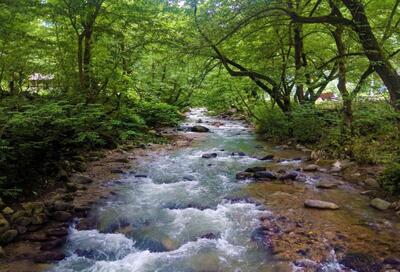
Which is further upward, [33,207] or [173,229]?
[33,207]

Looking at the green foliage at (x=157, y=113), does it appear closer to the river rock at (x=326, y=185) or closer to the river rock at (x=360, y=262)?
the river rock at (x=326, y=185)

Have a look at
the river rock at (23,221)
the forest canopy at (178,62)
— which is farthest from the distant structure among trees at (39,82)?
the river rock at (23,221)

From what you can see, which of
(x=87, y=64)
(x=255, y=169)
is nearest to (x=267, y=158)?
(x=255, y=169)

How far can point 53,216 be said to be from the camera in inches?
219

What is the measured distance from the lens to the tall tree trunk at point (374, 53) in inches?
265

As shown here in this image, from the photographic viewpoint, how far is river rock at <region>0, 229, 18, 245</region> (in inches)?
184

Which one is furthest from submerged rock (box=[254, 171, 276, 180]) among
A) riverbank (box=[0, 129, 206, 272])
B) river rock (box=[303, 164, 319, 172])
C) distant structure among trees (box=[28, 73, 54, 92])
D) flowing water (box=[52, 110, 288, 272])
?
distant structure among trees (box=[28, 73, 54, 92])

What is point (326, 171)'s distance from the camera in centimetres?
820

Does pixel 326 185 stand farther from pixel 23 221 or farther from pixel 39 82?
pixel 39 82

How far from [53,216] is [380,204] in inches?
231

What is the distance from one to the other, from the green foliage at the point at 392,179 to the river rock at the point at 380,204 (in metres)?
0.53

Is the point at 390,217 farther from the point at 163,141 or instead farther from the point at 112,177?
the point at 163,141

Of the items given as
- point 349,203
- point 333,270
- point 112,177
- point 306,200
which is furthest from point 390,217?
point 112,177

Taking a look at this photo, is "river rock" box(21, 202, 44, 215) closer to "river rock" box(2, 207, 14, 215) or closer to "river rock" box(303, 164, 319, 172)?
"river rock" box(2, 207, 14, 215)
